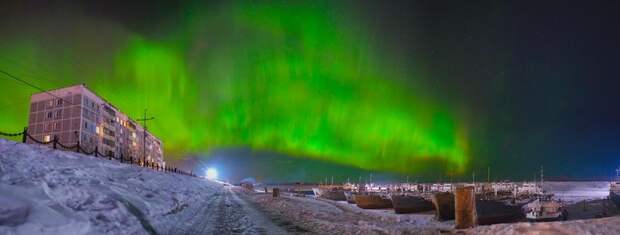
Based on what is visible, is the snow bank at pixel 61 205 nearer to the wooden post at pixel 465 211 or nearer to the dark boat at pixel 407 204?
the wooden post at pixel 465 211

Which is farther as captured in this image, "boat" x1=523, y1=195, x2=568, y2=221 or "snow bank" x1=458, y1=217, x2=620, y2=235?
"boat" x1=523, y1=195, x2=568, y2=221

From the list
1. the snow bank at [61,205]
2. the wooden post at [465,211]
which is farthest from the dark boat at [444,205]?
the snow bank at [61,205]

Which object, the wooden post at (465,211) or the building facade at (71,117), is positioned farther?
the building facade at (71,117)

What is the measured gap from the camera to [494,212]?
48062mm

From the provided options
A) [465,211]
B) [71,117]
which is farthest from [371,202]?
[71,117]

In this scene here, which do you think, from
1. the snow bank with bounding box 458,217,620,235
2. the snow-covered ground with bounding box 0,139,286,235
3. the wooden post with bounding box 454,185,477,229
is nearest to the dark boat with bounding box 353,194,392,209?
the snow-covered ground with bounding box 0,139,286,235

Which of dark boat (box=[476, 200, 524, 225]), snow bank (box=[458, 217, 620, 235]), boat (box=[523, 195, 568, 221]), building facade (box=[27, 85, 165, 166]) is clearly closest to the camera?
snow bank (box=[458, 217, 620, 235])

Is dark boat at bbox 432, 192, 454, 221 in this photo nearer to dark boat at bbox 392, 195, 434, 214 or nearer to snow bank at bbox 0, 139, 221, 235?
dark boat at bbox 392, 195, 434, 214

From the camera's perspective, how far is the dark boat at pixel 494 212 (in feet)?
150

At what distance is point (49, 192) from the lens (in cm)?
1193

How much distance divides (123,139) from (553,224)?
14648 centimetres

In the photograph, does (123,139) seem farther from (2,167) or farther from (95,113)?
(2,167)

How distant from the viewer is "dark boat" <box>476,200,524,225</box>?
45.8 metres

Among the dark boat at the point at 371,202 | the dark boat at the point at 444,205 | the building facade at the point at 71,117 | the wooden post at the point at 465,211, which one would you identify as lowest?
the dark boat at the point at 371,202
